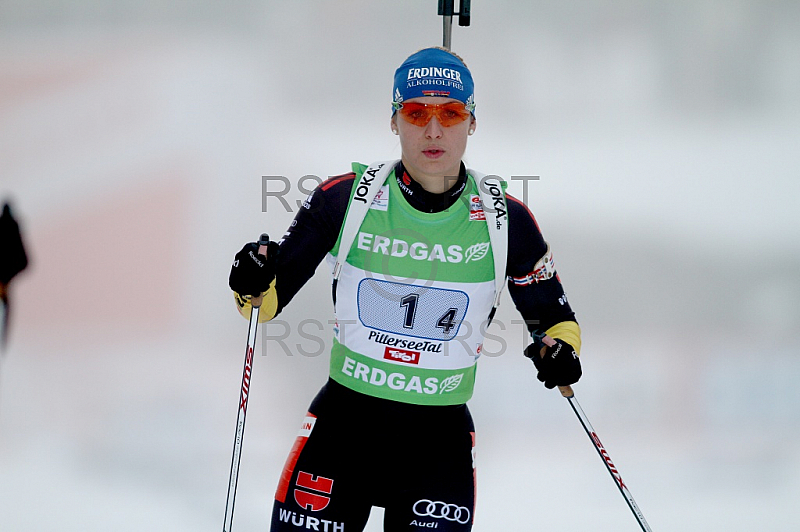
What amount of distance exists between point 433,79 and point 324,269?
151 centimetres

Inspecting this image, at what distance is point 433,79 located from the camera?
87.2 inches

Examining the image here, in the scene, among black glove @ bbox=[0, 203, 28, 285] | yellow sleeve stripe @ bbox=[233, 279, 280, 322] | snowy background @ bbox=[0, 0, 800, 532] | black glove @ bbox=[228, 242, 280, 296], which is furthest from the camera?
snowy background @ bbox=[0, 0, 800, 532]

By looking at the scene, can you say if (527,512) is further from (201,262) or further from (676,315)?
(201,262)

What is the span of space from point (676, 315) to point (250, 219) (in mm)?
2065

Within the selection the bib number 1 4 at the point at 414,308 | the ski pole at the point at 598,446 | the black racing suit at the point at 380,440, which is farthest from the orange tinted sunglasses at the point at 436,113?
the ski pole at the point at 598,446

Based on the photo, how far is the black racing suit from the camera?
2006mm

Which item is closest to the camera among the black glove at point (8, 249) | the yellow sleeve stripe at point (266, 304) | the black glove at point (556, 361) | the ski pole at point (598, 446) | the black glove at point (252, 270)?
the black glove at point (8, 249)

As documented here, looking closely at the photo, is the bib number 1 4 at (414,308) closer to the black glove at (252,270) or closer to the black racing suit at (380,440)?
the black racing suit at (380,440)

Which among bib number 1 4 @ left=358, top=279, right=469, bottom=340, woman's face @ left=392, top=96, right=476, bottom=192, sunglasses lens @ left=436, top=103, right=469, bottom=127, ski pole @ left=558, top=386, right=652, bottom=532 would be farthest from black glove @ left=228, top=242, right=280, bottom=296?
ski pole @ left=558, top=386, right=652, bottom=532

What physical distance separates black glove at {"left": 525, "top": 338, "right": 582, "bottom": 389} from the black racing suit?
4.0 inches

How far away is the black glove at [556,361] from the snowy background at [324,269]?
1.33 meters

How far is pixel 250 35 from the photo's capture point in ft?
12.1

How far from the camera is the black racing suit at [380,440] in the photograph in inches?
79.0

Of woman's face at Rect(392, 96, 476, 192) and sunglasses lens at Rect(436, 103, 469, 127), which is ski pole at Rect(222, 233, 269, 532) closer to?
woman's face at Rect(392, 96, 476, 192)
